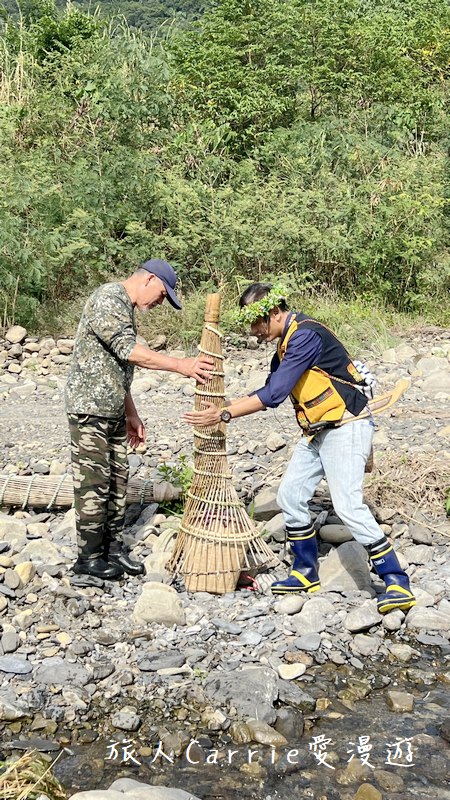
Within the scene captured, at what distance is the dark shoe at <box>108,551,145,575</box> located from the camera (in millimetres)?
4883

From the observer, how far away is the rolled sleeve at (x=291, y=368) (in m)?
4.28

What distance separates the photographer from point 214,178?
11227 millimetres

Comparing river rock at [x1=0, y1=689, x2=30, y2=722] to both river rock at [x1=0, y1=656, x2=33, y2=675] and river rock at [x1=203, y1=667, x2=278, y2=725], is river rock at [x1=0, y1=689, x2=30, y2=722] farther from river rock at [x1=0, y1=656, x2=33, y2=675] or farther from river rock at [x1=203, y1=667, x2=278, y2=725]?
river rock at [x1=203, y1=667, x2=278, y2=725]

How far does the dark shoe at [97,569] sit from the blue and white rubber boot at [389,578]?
1400 mm

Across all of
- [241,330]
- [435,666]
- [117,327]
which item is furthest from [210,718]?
[241,330]

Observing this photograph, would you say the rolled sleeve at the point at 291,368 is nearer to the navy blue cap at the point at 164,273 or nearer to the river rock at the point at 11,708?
the navy blue cap at the point at 164,273

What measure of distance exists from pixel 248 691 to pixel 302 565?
1117mm

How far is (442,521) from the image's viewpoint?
219 inches

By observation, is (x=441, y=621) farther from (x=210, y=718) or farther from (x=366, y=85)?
(x=366, y=85)

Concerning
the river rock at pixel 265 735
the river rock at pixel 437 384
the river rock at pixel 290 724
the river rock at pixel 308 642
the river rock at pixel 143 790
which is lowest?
the river rock at pixel 437 384

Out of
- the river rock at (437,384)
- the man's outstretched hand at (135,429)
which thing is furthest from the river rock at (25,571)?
the river rock at (437,384)

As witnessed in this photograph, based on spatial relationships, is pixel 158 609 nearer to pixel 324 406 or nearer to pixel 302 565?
pixel 302 565

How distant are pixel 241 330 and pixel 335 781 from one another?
7.21 meters

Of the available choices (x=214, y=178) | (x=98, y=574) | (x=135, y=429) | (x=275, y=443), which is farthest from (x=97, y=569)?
(x=214, y=178)
